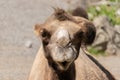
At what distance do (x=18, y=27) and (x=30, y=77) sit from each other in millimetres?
13713

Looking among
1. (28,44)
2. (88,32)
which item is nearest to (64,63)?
(88,32)

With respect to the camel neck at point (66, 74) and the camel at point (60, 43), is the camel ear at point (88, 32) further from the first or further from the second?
the camel neck at point (66, 74)

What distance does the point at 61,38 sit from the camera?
534cm

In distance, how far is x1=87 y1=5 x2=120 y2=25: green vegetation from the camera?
2237cm

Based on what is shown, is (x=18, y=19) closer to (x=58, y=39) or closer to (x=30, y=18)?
(x=30, y=18)

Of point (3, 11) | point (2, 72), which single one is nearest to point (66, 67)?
point (2, 72)

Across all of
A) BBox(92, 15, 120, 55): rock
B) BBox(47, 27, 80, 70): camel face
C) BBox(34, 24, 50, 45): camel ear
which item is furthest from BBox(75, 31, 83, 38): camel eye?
BBox(92, 15, 120, 55): rock

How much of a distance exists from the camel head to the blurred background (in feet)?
21.9

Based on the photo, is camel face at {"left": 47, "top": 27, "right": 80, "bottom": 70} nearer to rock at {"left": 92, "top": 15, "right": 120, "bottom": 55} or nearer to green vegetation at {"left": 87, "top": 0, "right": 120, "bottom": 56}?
rock at {"left": 92, "top": 15, "right": 120, "bottom": 55}

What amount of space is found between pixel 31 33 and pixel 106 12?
530cm

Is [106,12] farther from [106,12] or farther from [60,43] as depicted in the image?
[60,43]

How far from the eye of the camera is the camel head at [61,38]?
5301 mm

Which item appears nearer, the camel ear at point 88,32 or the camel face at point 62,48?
the camel face at point 62,48

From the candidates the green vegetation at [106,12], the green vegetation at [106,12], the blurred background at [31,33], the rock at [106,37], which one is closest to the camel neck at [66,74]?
the blurred background at [31,33]
